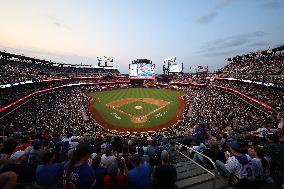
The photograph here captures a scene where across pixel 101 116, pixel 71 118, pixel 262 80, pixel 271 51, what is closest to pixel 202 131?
pixel 71 118

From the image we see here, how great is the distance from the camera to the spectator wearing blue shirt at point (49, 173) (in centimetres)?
472

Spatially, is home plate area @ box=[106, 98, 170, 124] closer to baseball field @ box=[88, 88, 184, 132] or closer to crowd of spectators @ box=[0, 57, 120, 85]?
baseball field @ box=[88, 88, 184, 132]

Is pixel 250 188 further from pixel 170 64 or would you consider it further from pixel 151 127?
pixel 170 64

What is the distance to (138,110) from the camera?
4812 cm

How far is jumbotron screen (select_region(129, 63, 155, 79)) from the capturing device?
3059 inches

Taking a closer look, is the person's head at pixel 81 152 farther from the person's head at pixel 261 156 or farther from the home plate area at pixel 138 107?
the home plate area at pixel 138 107

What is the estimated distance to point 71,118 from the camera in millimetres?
37906

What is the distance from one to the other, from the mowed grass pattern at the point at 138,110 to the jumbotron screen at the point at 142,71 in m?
25.5

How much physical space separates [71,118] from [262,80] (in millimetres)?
40685

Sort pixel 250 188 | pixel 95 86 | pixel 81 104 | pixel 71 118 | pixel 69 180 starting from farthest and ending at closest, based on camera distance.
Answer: pixel 95 86, pixel 81 104, pixel 71 118, pixel 250 188, pixel 69 180

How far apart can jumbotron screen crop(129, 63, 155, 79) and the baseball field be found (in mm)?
13771

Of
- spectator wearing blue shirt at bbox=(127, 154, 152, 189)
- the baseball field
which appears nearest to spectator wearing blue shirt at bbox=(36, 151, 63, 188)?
spectator wearing blue shirt at bbox=(127, 154, 152, 189)

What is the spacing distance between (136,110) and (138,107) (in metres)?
2.75

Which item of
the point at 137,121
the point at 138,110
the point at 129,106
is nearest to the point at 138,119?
the point at 137,121
